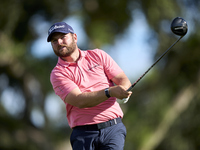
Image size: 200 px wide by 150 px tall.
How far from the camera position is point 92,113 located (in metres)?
4.57

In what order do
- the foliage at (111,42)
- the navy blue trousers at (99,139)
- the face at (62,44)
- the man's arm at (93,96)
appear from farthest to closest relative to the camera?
the foliage at (111,42) → the face at (62,44) → the navy blue trousers at (99,139) → the man's arm at (93,96)

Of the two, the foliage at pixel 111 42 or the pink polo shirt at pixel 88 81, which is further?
the foliage at pixel 111 42

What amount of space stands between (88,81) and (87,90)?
99mm

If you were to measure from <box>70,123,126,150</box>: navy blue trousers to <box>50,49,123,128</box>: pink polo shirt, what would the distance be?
11 centimetres

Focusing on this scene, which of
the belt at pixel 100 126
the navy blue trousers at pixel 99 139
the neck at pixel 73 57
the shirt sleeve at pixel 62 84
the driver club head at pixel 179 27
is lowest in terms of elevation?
the navy blue trousers at pixel 99 139

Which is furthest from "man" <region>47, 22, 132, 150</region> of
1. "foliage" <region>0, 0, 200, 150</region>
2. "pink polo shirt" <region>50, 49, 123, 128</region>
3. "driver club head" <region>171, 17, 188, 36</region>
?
"foliage" <region>0, 0, 200, 150</region>

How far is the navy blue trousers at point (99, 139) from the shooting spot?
4520 mm

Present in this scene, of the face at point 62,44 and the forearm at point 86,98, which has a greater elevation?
the face at point 62,44

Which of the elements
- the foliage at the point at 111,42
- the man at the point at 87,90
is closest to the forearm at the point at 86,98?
the man at the point at 87,90

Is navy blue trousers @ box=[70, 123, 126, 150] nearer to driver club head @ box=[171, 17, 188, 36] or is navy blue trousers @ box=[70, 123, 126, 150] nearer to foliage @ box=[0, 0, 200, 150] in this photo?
driver club head @ box=[171, 17, 188, 36]

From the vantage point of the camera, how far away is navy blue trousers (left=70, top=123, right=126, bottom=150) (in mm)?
4520

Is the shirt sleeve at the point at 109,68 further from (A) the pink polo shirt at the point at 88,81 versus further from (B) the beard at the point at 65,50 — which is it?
(B) the beard at the point at 65,50

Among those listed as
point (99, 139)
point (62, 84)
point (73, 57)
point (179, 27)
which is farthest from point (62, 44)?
point (179, 27)

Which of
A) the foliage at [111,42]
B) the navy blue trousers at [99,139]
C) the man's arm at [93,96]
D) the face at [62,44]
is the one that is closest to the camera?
the man's arm at [93,96]
